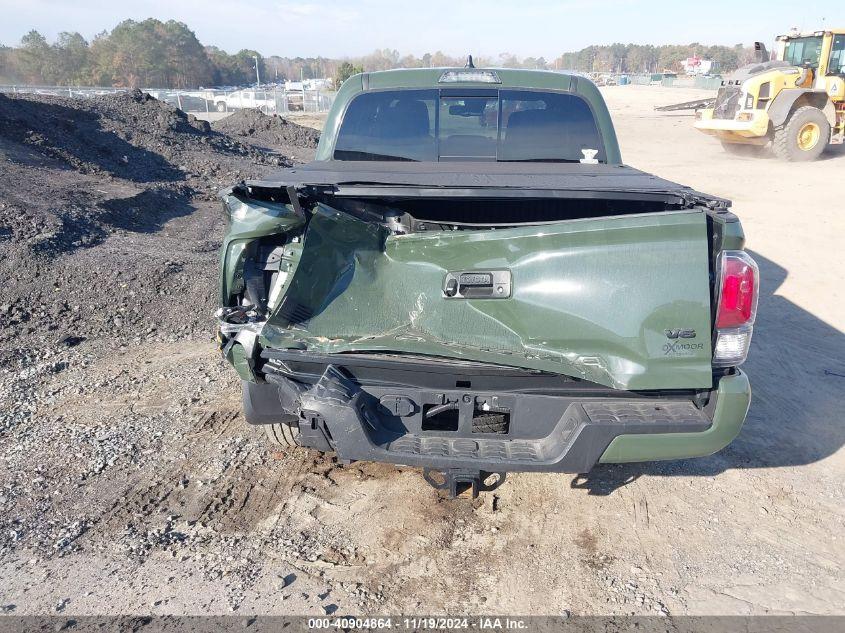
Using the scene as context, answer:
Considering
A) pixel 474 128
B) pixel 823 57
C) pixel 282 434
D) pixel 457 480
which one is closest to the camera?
pixel 457 480

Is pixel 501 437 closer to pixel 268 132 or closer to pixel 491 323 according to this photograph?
pixel 491 323

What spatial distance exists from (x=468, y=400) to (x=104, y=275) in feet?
17.8

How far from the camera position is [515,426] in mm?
2693

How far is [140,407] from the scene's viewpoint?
14.4ft

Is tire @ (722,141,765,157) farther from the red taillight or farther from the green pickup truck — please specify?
the red taillight

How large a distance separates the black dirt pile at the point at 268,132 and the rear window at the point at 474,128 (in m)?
17.3

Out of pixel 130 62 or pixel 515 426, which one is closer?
pixel 515 426

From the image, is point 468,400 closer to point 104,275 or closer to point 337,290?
point 337,290

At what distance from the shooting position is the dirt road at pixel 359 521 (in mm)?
2756

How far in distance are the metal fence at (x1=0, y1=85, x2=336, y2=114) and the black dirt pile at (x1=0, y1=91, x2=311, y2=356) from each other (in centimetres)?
1981

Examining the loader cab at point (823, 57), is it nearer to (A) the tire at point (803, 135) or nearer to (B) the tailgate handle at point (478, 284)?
(A) the tire at point (803, 135)

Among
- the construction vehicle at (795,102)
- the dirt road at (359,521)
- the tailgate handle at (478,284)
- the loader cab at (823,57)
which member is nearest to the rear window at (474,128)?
the tailgate handle at (478,284)

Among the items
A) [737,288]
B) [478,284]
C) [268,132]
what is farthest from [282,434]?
[268,132]

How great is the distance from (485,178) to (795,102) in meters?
17.9
